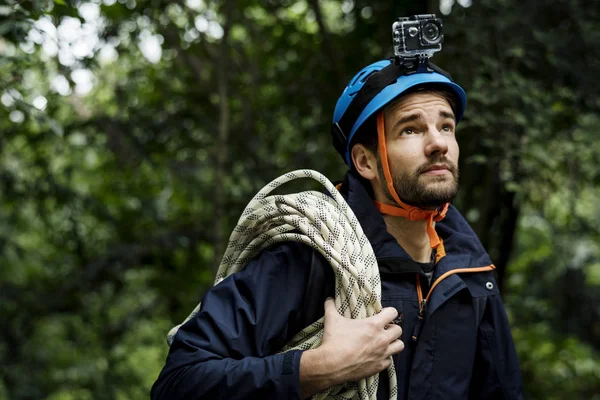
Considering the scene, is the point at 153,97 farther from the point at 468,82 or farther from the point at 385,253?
the point at 385,253

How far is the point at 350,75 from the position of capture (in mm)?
4719

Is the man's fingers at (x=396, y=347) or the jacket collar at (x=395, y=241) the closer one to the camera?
the man's fingers at (x=396, y=347)

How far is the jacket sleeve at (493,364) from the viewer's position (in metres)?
2.23

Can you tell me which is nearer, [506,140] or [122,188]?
[506,140]

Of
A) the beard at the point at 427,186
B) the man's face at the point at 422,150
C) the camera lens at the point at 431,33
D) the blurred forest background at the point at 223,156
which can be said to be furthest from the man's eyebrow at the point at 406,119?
the blurred forest background at the point at 223,156

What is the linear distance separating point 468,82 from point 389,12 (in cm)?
83

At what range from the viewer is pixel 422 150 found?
2.12 m

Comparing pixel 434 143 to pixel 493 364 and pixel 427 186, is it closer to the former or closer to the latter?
pixel 427 186

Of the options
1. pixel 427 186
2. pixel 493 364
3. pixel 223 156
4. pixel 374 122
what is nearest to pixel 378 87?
pixel 374 122

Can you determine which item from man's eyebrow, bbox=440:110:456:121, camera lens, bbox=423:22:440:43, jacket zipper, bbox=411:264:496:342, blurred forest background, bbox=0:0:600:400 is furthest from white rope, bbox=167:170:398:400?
blurred forest background, bbox=0:0:600:400

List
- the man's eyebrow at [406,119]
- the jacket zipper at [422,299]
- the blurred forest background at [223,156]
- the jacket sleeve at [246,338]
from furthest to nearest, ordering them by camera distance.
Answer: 1. the blurred forest background at [223,156]
2. the man's eyebrow at [406,119]
3. the jacket zipper at [422,299]
4. the jacket sleeve at [246,338]

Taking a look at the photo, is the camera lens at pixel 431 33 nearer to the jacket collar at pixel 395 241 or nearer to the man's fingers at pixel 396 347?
the jacket collar at pixel 395 241

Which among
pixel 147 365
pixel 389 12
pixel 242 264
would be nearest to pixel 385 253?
pixel 242 264

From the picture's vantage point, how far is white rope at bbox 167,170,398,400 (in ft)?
6.22
